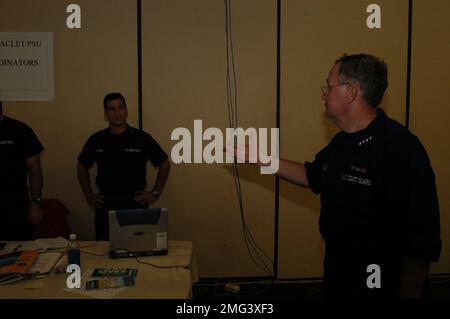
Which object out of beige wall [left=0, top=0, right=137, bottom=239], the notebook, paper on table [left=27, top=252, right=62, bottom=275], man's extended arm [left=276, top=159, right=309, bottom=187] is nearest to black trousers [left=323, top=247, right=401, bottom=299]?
man's extended arm [left=276, top=159, right=309, bottom=187]

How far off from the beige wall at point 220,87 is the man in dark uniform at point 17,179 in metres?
0.57

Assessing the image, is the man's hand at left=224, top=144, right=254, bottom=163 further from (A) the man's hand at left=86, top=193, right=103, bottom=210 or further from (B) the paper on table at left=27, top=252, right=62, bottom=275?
(A) the man's hand at left=86, top=193, right=103, bottom=210

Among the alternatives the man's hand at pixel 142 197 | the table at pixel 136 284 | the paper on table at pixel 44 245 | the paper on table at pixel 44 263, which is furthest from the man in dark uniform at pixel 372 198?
the man's hand at pixel 142 197

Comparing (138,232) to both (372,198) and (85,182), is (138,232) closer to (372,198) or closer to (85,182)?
(372,198)

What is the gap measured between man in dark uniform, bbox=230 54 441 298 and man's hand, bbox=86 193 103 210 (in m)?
2.03

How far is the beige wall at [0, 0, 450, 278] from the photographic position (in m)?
3.45

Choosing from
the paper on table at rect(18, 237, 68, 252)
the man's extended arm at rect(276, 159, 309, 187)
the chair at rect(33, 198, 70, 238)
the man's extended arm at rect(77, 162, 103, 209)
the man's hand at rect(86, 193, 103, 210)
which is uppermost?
the man's extended arm at rect(276, 159, 309, 187)

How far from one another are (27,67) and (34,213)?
131 cm

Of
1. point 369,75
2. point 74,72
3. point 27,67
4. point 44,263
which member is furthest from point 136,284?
point 27,67

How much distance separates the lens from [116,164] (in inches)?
126

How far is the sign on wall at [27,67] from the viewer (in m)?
3.40

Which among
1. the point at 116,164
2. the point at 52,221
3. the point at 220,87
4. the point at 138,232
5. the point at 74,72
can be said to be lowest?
the point at 52,221

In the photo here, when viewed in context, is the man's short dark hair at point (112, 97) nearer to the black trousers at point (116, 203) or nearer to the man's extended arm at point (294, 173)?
the black trousers at point (116, 203)
